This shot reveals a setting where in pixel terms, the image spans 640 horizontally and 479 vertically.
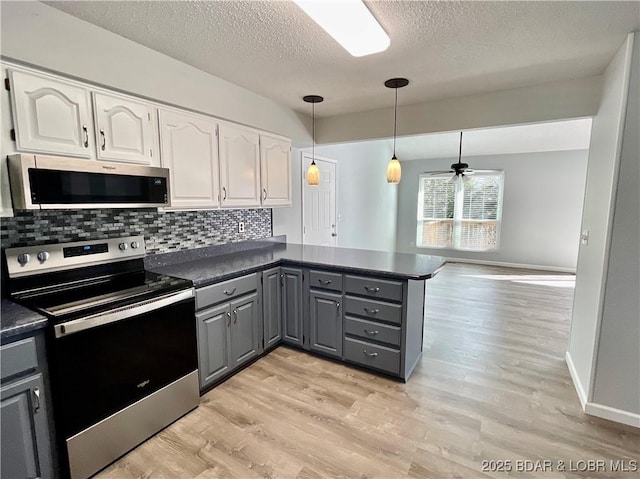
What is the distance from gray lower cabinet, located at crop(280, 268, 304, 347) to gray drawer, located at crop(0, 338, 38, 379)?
5.87 ft

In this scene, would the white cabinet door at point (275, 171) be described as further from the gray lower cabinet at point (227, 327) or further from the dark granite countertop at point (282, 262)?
the gray lower cabinet at point (227, 327)

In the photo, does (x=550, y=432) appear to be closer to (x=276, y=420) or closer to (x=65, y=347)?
(x=276, y=420)

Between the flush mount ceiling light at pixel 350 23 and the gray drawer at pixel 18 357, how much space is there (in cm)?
195

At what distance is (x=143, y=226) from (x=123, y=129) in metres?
0.75

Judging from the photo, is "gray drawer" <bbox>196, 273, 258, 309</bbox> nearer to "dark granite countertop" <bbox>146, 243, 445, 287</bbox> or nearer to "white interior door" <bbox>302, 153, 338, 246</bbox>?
"dark granite countertop" <bbox>146, 243, 445, 287</bbox>

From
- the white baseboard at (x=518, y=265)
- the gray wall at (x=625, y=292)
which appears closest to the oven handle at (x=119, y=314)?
the gray wall at (x=625, y=292)

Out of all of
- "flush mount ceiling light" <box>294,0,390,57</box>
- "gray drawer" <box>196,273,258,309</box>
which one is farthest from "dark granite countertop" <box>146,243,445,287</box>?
"flush mount ceiling light" <box>294,0,390,57</box>

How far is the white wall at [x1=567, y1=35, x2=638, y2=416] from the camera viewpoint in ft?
6.37

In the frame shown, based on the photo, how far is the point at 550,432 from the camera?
196 cm

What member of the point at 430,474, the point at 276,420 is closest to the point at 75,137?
the point at 276,420

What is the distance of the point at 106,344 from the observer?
1.65 m

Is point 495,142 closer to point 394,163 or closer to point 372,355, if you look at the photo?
point 394,163

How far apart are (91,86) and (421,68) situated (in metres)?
2.19

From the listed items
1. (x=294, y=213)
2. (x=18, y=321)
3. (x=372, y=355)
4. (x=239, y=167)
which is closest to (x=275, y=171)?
(x=239, y=167)
